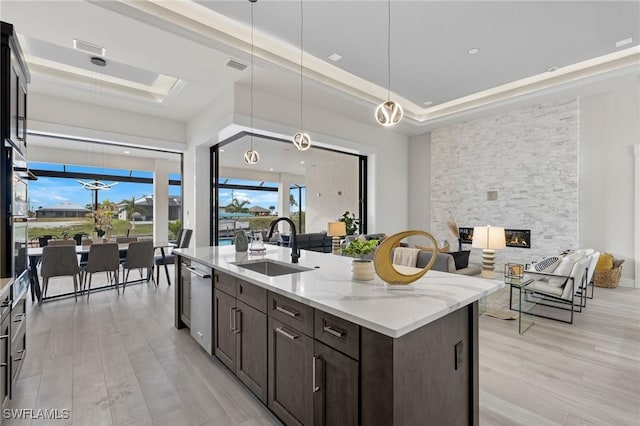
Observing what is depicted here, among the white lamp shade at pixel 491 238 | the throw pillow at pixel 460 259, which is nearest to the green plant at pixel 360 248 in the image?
the throw pillow at pixel 460 259

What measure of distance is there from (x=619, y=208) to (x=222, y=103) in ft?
23.2

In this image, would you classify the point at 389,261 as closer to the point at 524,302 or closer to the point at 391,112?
the point at 391,112

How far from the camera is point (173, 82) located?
16.1ft

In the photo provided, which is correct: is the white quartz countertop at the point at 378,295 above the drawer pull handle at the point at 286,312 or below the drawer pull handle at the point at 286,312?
above

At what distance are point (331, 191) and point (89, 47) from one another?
759cm

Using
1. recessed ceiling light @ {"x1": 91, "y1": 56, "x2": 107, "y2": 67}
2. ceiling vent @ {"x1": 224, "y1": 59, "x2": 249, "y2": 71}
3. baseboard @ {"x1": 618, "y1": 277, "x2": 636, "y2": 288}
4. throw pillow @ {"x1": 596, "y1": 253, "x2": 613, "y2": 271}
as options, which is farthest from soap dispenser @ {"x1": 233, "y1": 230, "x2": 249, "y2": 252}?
baseboard @ {"x1": 618, "y1": 277, "x2": 636, "y2": 288}

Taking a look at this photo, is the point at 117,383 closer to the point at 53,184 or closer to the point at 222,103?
the point at 222,103

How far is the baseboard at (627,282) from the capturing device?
5.18 meters

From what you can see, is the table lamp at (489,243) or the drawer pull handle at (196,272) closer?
the drawer pull handle at (196,272)

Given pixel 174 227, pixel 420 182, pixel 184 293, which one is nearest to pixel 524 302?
pixel 184 293

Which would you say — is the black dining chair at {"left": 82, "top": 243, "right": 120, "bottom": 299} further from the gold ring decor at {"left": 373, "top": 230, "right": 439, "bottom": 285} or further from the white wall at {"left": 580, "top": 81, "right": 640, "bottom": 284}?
the white wall at {"left": 580, "top": 81, "right": 640, "bottom": 284}

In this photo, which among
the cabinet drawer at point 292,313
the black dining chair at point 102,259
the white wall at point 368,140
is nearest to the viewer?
the cabinet drawer at point 292,313

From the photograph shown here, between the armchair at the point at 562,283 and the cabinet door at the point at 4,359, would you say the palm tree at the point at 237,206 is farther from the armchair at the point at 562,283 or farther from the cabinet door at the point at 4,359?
the armchair at the point at 562,283

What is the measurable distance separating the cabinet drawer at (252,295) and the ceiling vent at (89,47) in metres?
3.52
